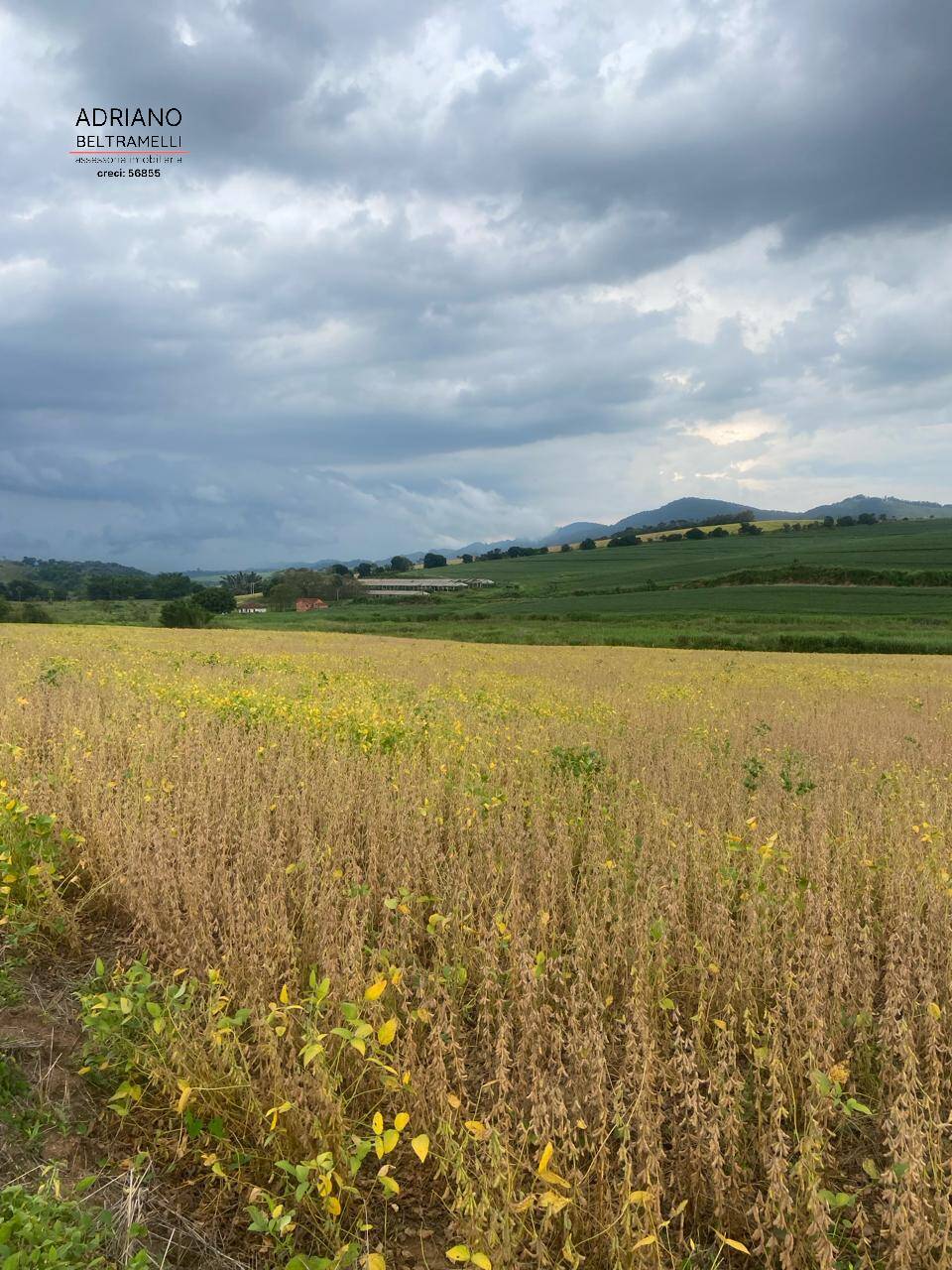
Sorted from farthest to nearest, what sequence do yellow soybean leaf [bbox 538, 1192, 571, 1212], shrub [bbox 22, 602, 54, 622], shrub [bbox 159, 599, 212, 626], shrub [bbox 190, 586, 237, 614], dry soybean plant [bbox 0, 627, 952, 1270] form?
1. shrub [bbox 190, 586, 237, 614]
2. shrub [bbox 159, 599, 212, 626]
3. shrub [bbox 22, 602, 54, 622]
4. dry soybean plant [bbox 0, 627, 952, 1270]
5. yellow soybean leaf [bbox 538, 1192, 571, 1212]

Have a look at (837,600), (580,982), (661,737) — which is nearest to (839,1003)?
(580,982)

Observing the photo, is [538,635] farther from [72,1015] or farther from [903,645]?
[72,1015]

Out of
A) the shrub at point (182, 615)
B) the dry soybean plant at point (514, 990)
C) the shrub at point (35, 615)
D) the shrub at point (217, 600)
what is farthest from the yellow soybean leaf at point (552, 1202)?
the shrub at point (217, 600)

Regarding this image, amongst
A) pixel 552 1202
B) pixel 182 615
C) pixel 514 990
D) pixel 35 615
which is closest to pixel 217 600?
pixel 182 615

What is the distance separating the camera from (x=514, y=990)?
354cm

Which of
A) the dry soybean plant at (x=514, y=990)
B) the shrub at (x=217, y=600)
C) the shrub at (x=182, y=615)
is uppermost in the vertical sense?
the shrub at (x=217, y=600)

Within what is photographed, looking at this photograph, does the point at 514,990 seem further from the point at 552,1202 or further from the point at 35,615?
the point at 35,615

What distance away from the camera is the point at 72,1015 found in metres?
3.75

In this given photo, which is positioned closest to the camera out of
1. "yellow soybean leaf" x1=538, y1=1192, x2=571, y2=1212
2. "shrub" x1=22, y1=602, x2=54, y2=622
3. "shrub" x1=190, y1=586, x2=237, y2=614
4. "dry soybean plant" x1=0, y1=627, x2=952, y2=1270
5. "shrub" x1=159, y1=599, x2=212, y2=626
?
"yellow soybean leaf" x1=538, y1=1192, x2=571, y2=1212

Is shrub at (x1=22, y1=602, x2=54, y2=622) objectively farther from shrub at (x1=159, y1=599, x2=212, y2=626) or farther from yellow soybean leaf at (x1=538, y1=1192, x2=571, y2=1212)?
yellow soybean leaf at (x1=538, y1=1192, x2=571, y2=1212)

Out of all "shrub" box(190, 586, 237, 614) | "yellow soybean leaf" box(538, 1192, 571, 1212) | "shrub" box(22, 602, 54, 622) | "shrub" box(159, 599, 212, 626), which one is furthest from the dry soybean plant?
"shrub" box(190, 586, 237, 614)

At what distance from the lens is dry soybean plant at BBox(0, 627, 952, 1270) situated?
2635 millimetres

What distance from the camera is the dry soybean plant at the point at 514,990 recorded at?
2635 millimetres

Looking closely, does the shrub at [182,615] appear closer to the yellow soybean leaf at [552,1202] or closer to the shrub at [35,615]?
the shrub at [35,615]
